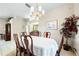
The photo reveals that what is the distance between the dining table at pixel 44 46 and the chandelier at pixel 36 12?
0.97ft

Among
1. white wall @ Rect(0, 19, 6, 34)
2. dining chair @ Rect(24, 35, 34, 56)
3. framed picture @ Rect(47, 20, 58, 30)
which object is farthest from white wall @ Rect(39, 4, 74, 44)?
white wall @ Rect(0, 19, 6, 34)

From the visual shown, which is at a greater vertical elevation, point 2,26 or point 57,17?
point 57,17

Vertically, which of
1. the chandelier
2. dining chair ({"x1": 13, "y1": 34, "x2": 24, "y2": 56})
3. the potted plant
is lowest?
dining chair ({"x1": 13, "y1": 34, "x2": 24, "y2": 56})

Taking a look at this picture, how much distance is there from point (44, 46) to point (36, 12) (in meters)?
0.51

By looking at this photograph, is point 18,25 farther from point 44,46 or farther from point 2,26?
point 44,46

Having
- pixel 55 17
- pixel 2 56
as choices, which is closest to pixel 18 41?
pixel 2 56

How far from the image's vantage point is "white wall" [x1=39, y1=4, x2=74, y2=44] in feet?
4.78

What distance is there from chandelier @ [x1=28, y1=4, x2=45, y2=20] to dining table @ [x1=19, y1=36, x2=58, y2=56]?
0.97 feet

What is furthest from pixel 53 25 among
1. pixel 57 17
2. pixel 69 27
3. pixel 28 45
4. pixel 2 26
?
pixel 2 26

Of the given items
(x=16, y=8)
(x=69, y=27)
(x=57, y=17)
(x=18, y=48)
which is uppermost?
(x=16, y=8)

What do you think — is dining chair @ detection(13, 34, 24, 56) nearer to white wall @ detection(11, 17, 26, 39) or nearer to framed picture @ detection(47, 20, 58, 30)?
white wall @ detection(11, 17, 26, 39)

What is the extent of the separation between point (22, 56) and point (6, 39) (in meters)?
0.34

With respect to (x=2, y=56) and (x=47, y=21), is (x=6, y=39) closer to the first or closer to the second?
(x=2, y=56)

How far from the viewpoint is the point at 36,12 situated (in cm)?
151
